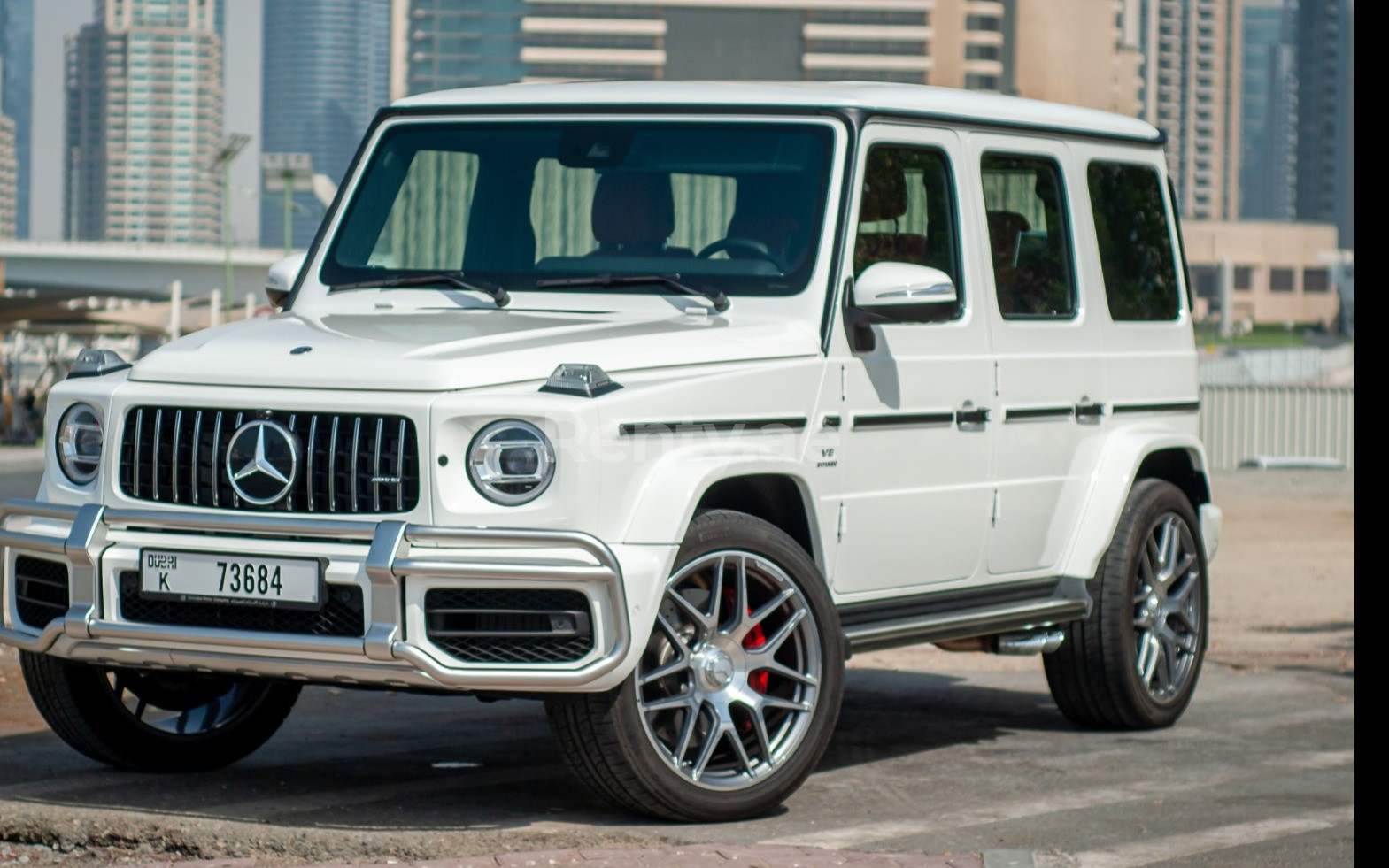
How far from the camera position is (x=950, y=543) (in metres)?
7.00

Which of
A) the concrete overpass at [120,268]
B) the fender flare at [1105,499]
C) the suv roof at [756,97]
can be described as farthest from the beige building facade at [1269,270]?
the suv roof at [756,97]

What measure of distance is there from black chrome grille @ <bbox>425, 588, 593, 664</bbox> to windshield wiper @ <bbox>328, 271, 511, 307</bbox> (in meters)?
1.35

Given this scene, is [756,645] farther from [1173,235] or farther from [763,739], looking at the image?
[1173,235]

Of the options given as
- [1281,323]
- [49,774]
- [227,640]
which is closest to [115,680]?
[49,774]

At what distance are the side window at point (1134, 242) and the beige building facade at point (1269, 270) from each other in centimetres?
17880

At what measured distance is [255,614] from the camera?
565 cm

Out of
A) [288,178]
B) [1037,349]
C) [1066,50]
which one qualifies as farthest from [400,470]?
[1066,50]

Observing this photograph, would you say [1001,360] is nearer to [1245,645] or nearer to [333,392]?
[333,392]

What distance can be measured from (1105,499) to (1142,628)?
702 mm

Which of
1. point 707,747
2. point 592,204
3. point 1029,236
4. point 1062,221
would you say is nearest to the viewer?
point 707,747

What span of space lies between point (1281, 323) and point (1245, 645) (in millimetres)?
178581

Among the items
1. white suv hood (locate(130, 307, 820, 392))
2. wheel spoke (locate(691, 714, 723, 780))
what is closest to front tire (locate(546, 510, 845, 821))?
wheel spoke (locate(691, 714, 723, 780))

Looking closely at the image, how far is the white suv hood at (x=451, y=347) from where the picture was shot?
5590mm

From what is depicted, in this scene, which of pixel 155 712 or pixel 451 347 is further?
pixel 155 712
